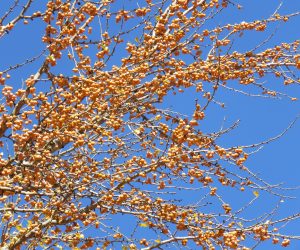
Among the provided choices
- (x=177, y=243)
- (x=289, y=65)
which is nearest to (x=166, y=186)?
(x=177, y=243)

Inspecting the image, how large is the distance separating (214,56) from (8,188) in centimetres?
389

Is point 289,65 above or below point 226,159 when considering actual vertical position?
above

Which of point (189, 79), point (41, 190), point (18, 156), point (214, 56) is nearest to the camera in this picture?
point (18, 156)

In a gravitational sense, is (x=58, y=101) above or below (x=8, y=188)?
above

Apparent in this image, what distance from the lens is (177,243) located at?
6.81 meters

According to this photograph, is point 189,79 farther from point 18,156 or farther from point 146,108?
point 18,156

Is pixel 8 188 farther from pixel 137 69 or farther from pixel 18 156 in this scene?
pixel 137 69

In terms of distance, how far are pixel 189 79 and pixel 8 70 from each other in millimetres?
2554

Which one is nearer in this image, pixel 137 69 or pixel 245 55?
pixel 137 69

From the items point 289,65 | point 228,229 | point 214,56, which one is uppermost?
point 289,65

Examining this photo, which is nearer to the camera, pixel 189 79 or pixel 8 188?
pixel 8 188

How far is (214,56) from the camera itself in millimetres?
8664

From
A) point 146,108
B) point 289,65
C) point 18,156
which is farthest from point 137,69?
point 289,65

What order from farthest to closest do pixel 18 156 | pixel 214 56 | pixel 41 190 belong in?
pixel 214 56
pixel 41 190
pixel 18 156
